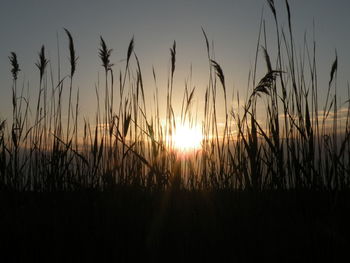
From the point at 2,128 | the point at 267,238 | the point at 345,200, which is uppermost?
the point at 2,128

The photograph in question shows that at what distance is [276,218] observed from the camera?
1.42m

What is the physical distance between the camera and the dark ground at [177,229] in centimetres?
111

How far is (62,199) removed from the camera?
166cm

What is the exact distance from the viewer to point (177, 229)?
131cm

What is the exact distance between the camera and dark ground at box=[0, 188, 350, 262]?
111cm

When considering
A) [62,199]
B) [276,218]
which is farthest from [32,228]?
[276,218]

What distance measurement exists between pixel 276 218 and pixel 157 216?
479 millimetres

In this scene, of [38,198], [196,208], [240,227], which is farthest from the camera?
[38,198]

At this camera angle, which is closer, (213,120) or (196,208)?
(196,208)

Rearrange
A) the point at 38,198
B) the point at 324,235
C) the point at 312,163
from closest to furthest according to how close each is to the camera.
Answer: the point at 324,235 < the point at 312,163 < the point at 38,198

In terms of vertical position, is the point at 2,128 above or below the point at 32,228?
above

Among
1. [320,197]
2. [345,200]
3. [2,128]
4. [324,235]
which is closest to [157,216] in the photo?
[324,235]

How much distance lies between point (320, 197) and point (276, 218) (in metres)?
0.28

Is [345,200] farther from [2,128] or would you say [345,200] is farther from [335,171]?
[2,128]
